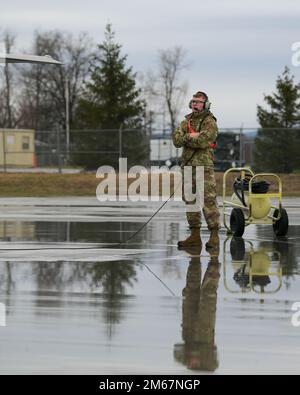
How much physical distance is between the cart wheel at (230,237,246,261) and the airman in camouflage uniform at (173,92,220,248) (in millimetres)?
347

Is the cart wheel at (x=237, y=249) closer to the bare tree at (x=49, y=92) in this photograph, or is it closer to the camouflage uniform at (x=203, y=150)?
the camouflage uniform at (x=203, y=150)

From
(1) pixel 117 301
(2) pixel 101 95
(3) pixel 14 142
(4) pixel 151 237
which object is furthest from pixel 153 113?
(1) pixel 117 301

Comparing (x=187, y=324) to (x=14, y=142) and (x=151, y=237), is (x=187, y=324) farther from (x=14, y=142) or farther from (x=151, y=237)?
(x=14, y=142)

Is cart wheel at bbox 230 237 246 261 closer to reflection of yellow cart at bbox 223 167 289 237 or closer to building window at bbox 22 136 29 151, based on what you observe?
reflection of yellow cart at bbox 223 167 289 237

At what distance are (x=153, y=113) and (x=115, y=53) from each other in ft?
149

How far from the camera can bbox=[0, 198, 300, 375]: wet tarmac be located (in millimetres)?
6648

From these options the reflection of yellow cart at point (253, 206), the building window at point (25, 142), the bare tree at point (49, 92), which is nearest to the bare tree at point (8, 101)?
the bare tree at point (49, 92)

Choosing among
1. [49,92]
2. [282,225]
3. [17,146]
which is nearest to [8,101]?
[49,92]

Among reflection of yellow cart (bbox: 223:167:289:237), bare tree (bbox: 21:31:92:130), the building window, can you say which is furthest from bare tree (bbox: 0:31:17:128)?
reflection of yellow cart (bbox: 223:167:289:237)

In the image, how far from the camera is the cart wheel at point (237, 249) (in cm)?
1205

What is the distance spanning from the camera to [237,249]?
12.9 m

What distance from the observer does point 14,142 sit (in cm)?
5494

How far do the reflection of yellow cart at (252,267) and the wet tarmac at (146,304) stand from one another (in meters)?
0.01

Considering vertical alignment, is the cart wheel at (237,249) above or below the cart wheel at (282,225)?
below
